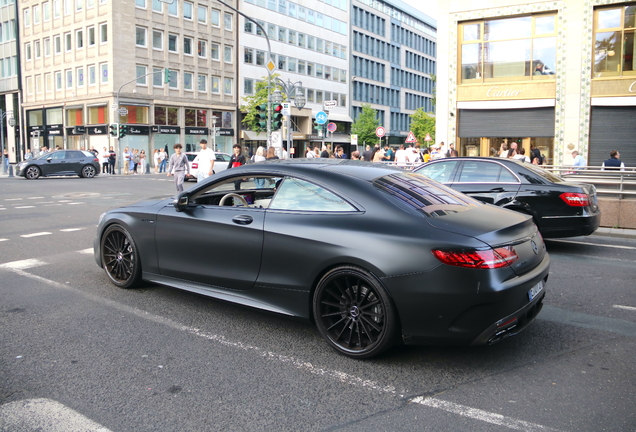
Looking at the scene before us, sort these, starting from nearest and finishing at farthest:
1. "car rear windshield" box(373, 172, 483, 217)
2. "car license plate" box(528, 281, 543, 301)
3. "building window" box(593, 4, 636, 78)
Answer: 1. "car license plate" box(528, 281, 543, 301)
2. "car rear windshield" box(373, 172, 483, 217)
3. "building window" box(593, 4, 636, 78)

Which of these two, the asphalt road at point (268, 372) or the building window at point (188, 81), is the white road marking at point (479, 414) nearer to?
the asphalt road at point (268, 372)

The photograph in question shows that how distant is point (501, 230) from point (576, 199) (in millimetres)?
5307

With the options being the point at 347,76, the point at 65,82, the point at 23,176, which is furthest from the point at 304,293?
the point at 347,76

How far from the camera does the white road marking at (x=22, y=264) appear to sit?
7.34 m

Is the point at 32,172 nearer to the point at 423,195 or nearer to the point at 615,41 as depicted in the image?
the point at 615,41

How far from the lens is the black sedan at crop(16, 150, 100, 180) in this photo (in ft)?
97.9

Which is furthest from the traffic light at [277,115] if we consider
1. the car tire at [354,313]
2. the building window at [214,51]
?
the building window at [214,51]

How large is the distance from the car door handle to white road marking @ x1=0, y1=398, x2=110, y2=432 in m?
1.97

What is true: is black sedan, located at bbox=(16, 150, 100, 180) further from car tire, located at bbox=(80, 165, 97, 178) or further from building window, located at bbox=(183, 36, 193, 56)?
building window, located at bbox=(183, 36, 193, 56)

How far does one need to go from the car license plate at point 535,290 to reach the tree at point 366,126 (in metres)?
69.2

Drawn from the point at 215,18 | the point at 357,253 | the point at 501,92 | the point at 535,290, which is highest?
the point at 215,18

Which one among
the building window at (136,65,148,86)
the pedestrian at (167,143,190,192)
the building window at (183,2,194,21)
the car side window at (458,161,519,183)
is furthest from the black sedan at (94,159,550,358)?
the building window at (183,2,194,21)


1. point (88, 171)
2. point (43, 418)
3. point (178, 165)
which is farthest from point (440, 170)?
point (88, 171)

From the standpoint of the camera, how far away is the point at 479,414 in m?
3.34
